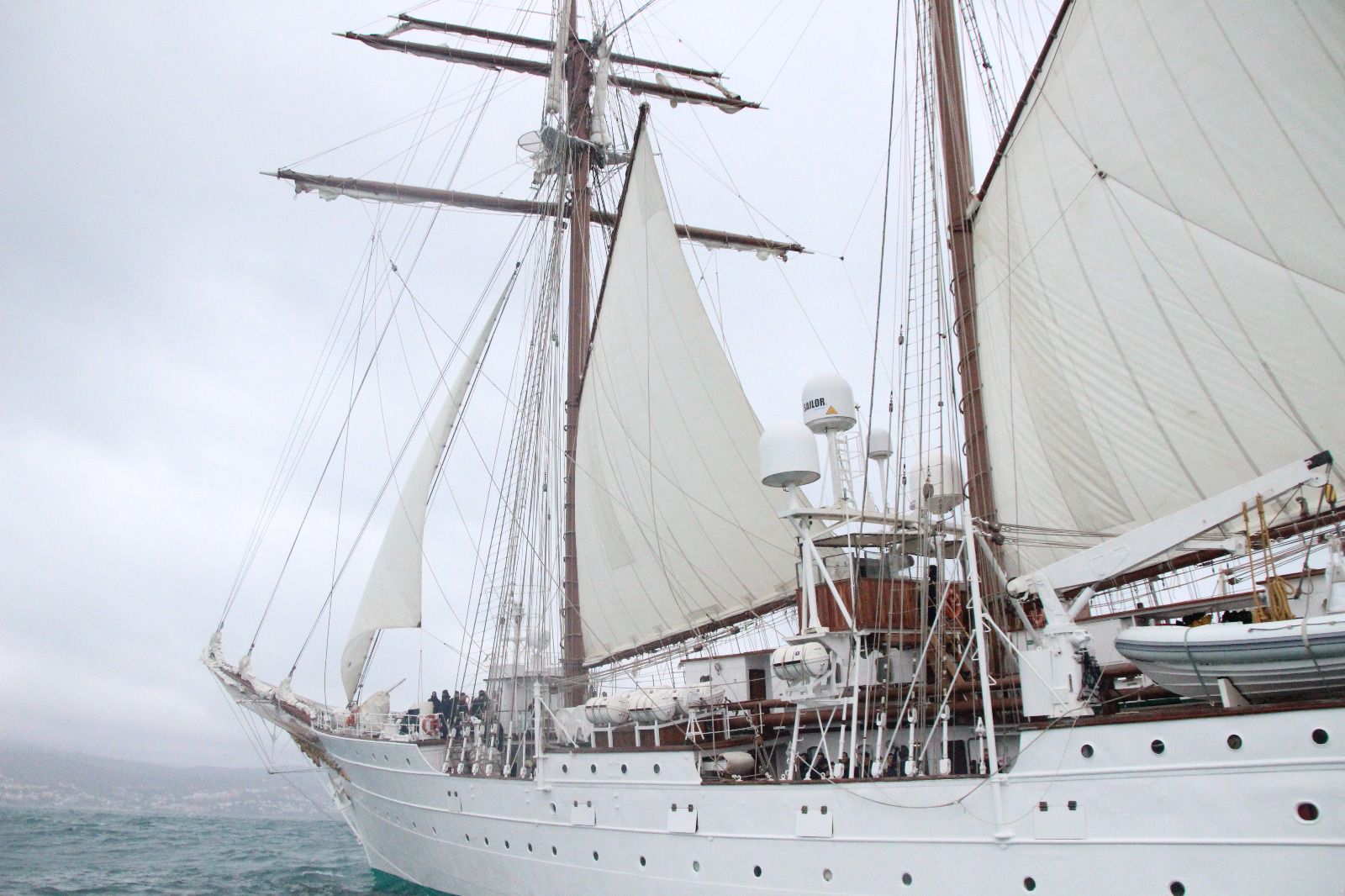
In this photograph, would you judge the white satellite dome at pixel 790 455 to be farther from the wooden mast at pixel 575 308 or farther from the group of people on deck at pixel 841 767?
the wooden mast at pixel 575 308

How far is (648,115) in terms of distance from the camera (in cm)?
2259

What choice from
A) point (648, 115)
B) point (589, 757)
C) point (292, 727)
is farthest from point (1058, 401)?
point (292, 727)

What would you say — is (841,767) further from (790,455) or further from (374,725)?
(374,725)

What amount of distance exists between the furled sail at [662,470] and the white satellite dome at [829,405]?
6.51 meters

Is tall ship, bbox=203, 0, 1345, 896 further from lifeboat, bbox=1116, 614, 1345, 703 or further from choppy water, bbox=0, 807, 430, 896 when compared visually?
choppy water, bbox=0, 807, 430, 896

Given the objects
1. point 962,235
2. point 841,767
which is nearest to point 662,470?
point 962,235

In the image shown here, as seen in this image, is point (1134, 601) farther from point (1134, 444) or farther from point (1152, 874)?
point (1152, 874)

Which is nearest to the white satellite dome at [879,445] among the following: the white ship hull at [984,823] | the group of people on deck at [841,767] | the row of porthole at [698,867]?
the group of people on deck at [841,767]

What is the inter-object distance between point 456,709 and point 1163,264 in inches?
630

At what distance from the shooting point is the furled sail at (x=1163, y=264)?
10383 mm

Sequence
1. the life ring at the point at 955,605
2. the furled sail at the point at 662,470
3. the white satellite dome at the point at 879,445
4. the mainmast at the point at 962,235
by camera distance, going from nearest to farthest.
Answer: the life ring at the point at 955,605 < the mainmast at the point at 962,235 < the white satellite dome at the point at 879,445 < the furled sail at the point at 662,470

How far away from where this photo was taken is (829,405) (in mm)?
14094

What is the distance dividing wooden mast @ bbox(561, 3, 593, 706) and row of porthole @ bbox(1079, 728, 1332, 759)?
13.1 m

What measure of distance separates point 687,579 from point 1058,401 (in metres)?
10.4
